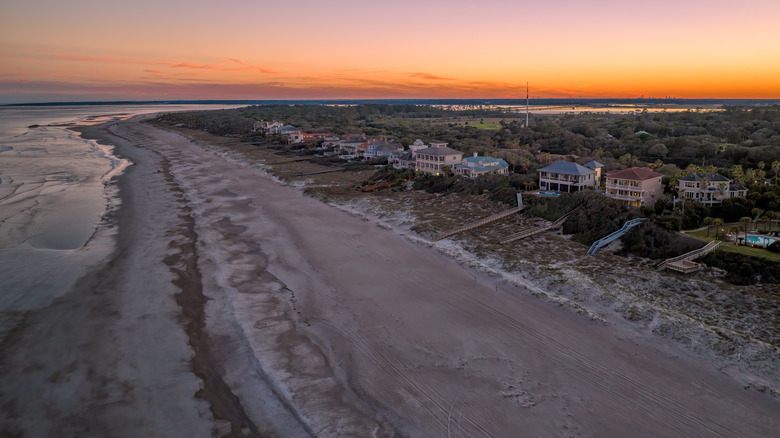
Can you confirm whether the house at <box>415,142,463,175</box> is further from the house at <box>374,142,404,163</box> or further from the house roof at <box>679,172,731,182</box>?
the house roof at <box>679,172,731,182</box>

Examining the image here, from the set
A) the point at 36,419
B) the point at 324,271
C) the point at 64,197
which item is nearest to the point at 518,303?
the point at 324,271

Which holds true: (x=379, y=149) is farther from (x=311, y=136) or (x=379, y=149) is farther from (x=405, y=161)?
(x=311, y=136)

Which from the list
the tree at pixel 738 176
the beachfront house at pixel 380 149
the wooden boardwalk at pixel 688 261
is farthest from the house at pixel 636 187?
the beachfront house at pixel 380 149

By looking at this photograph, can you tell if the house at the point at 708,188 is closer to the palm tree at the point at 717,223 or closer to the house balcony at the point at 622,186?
the house balcony at the point at 622,186

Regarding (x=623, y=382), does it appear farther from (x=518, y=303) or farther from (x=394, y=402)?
(x=394, y=402)

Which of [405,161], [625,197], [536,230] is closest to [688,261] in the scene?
[536,230]
